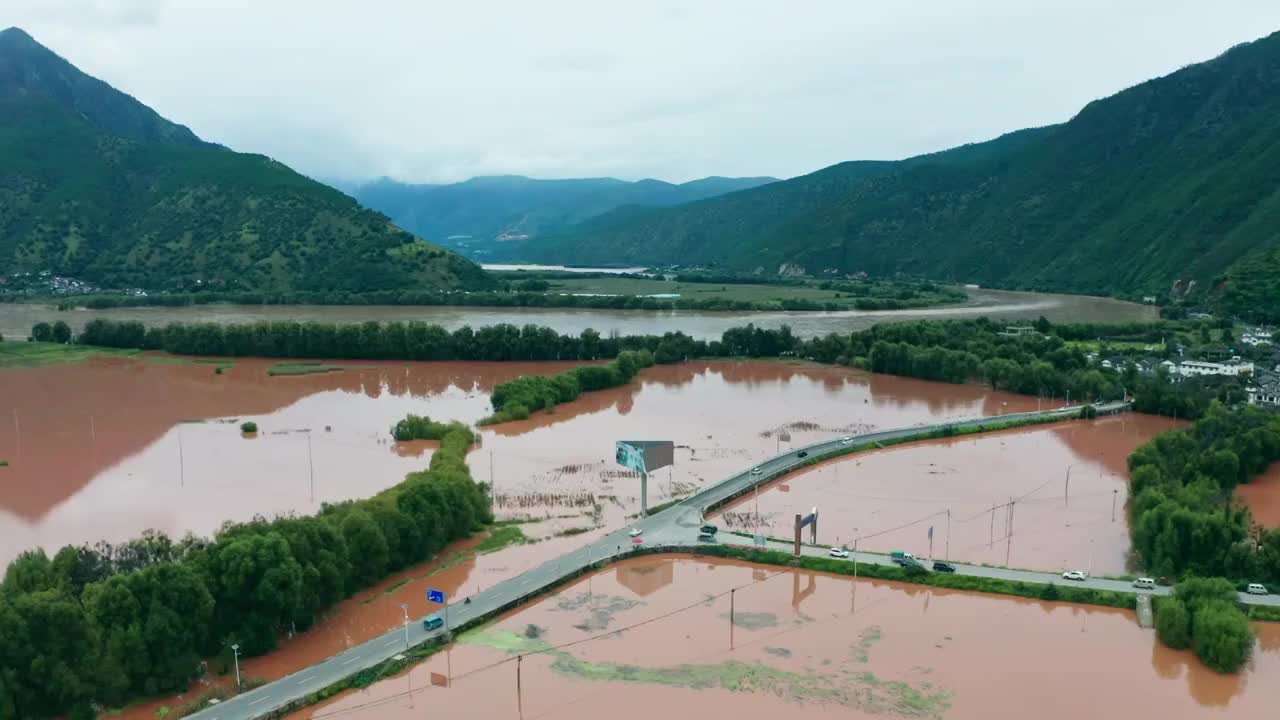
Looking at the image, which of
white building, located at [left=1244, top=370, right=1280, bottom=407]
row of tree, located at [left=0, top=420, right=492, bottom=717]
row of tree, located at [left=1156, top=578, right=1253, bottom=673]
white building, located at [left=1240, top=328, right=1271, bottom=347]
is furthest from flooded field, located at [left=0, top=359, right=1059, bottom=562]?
white building, located at [left=1240, top=328, right=1271, bottom=347]

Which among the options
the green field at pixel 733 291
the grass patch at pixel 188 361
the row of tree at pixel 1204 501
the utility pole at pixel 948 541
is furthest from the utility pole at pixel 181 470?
the green field at pixel 733 291

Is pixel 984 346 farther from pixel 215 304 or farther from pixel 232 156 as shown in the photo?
pixel 232 156

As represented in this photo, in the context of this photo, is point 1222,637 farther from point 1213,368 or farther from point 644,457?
point 1213,368

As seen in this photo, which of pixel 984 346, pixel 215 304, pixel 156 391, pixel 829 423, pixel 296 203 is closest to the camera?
pixel 829 423

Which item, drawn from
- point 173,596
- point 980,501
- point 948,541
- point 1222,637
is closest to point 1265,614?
point 1222,637

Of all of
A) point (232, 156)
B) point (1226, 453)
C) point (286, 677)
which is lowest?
point (286, 677)

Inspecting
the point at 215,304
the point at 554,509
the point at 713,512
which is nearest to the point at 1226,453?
the point at 713,512

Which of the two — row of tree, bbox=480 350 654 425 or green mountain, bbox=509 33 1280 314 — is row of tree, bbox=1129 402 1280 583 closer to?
row of tree, bbox=480 350 654 425
